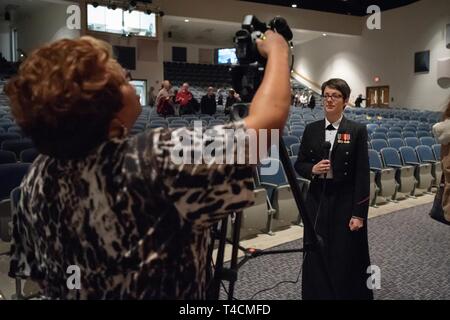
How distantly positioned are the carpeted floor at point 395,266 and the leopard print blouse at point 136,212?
6.03ft

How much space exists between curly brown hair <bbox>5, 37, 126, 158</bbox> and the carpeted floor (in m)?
2.00

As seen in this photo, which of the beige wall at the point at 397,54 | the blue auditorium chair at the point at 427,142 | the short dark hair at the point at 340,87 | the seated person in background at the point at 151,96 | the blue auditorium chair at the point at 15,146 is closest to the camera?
the short dark hair at the point at 340,87

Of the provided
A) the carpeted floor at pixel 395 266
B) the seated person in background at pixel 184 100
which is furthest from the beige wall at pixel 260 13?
the carpeted floor at pixel 395 266

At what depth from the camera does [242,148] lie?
73cm

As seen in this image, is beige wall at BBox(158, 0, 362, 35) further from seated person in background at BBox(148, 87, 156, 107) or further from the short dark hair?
the short dark hair

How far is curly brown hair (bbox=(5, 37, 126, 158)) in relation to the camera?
705 mm

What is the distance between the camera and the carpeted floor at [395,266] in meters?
2.69

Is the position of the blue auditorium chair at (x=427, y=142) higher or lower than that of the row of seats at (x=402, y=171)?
higher

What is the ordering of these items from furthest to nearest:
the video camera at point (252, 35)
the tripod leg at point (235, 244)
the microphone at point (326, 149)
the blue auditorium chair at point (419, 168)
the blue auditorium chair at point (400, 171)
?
the blue auditorium chair at point (419, 168) → the blue auditorium chair at point (400, 171) → the microphone at point (326, 149) → the tripod leg at point (235, 244) → the video camera at point (252, 35)

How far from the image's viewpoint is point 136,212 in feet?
2.41

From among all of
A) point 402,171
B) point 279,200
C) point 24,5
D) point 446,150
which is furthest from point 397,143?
point 24,5

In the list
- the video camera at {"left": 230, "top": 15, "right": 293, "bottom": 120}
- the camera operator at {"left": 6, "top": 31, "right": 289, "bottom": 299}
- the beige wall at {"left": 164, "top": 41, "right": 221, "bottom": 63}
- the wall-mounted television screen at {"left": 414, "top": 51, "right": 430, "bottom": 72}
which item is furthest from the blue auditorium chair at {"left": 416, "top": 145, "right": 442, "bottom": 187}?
the beige wall at {"left": 164, "top": 41, "right": 221, "bottom": 63}

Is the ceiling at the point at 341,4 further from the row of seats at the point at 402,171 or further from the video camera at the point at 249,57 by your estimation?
the video camera at the point at 249,57
